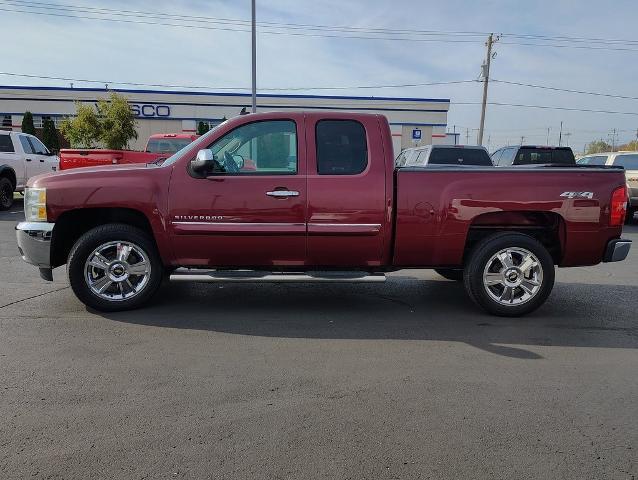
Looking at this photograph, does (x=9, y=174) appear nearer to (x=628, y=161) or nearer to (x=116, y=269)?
(x=116, y=269)

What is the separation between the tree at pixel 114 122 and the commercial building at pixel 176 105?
11.6m

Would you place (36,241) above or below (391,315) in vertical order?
above

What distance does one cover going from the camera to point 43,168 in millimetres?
15102

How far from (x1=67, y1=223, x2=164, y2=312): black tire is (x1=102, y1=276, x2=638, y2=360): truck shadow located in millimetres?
146

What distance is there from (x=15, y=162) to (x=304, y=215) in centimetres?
1199

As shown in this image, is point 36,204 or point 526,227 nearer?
point 36,204

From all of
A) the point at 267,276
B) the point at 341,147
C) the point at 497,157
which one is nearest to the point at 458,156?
the point at 497,157

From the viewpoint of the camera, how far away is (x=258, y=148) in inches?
206

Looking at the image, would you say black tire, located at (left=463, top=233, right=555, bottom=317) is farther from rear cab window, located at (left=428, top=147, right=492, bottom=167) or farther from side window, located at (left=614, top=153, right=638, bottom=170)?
side window, located at (left=614, top=153, right=638, bottom=170)

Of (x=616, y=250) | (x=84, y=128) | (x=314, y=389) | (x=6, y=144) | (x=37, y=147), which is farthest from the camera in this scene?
(x=84, y=128)

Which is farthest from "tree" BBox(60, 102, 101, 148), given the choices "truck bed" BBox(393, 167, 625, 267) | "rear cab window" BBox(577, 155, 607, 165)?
"truck bed" BBox(393, 167, 625, 267)

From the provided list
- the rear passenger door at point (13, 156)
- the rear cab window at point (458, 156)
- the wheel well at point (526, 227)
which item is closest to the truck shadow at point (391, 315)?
the wheel well at point (526, 227)

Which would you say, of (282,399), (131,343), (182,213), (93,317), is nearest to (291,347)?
(282,399)

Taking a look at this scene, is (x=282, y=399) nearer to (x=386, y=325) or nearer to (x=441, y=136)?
(x=386, y=325)
